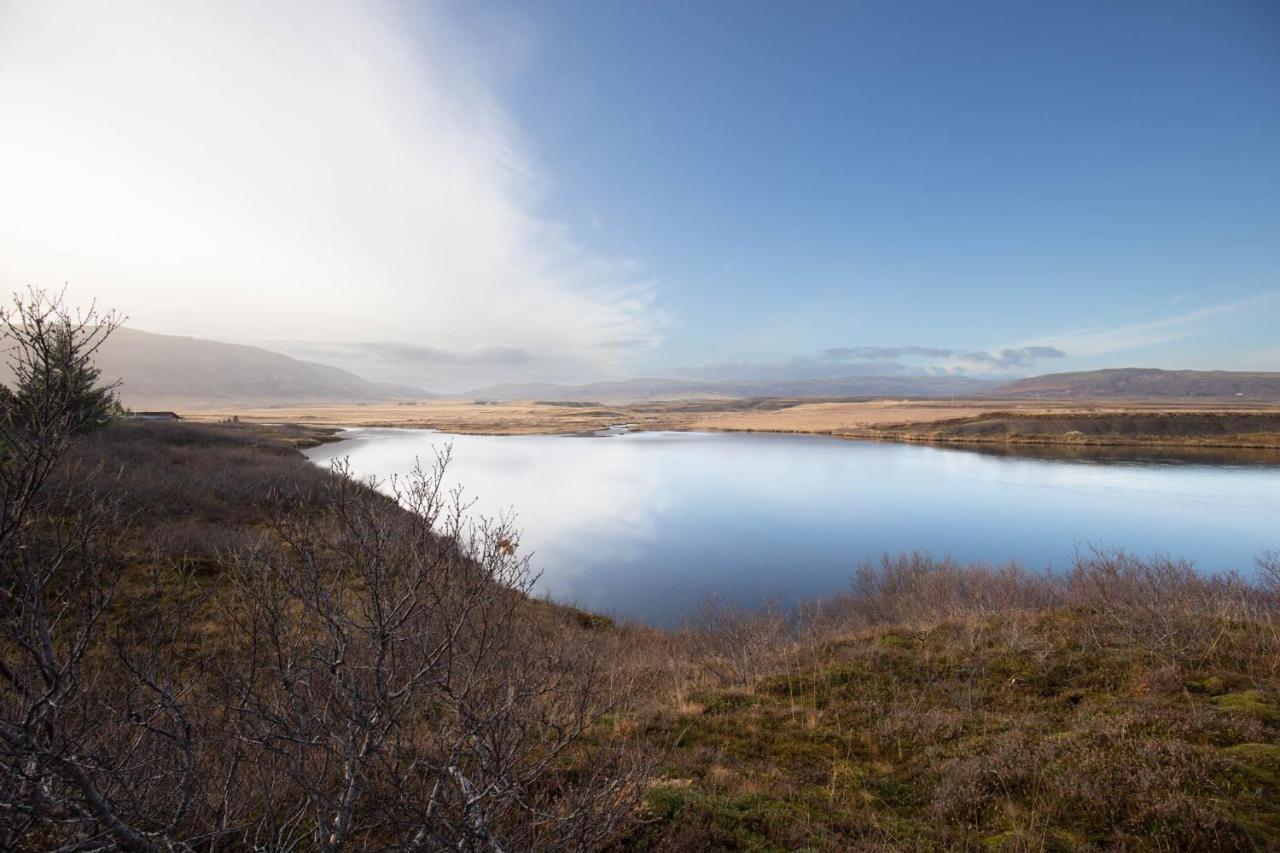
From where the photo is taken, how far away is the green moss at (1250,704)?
22.3 feet

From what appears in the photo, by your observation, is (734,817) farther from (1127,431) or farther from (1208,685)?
(1127,431)

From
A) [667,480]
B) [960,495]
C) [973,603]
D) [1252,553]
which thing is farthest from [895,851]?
[667,480]

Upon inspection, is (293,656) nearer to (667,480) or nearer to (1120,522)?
(1120,522)

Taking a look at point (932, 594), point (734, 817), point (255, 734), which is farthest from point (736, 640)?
point (255, 734)

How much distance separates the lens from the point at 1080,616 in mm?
11547

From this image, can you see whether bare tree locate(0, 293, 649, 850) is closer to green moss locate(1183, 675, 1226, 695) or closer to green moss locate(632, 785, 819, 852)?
green moss locate(632, 785, 819, 852)

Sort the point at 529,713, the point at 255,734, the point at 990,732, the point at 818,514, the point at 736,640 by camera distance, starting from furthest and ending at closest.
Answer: the point at 818,514
the point at 736,640
the point at 990,732
the point at 529,713
the point at 255,734

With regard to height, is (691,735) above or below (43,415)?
below

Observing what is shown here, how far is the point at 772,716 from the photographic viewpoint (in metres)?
9.00

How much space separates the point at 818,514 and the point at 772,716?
24287 mm

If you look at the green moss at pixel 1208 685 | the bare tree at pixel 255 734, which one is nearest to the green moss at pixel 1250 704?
the green moss at pixel 1208 685

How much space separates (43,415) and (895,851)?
7.57 meters

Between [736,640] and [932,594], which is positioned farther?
[932,594]

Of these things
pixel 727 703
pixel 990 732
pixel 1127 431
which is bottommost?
pixel 727 703
